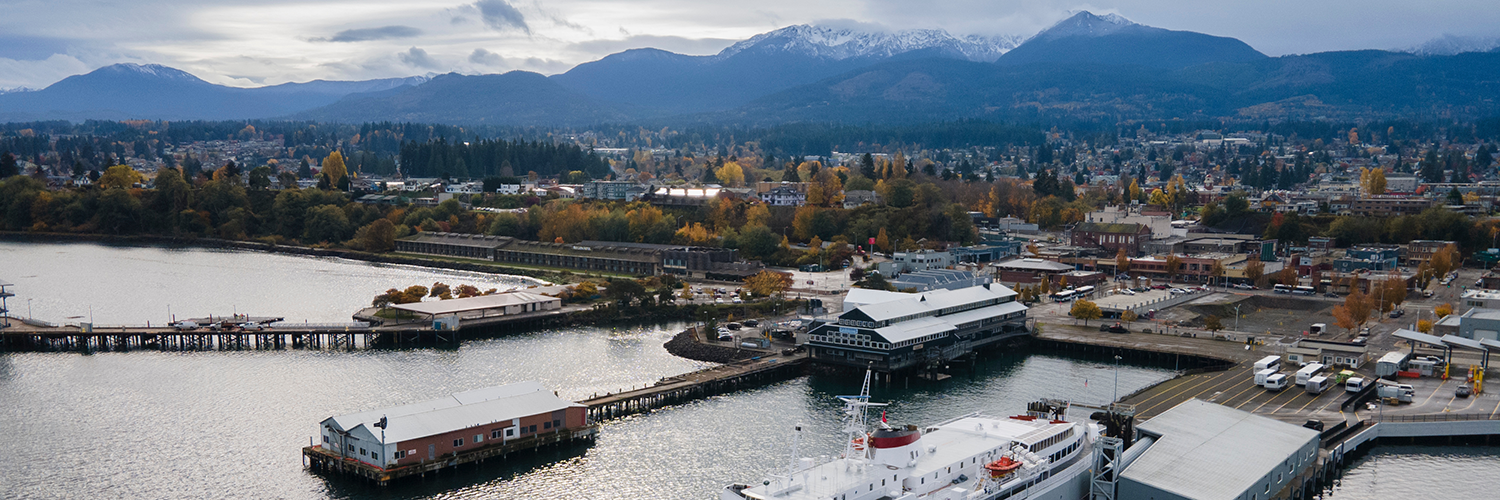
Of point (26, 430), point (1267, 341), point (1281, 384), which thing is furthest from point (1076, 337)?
point (26, 430)

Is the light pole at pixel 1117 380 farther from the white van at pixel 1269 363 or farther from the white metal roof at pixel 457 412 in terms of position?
the white metal roof at pixel 457 412

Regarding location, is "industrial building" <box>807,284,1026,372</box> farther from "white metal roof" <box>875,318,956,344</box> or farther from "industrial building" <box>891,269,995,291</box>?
"industrial building" <box>891,269,995,291</box>

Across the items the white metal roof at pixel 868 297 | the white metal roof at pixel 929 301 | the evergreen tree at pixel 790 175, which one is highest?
the evergreen tree at pixel 790 175

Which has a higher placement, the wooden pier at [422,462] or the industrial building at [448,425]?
the industrial building at [448,425]

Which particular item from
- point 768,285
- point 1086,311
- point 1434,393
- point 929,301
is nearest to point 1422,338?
point 1434,393

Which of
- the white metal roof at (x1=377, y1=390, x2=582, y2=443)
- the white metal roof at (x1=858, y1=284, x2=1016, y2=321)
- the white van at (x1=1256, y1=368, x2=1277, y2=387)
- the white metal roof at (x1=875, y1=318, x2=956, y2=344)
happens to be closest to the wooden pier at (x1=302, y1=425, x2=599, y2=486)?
the white metal roof at (x1=377, y1=390, x2=582, y2=443)

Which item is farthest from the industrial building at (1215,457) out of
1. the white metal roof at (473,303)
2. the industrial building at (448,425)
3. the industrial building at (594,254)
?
the industrial building at (594,254)
